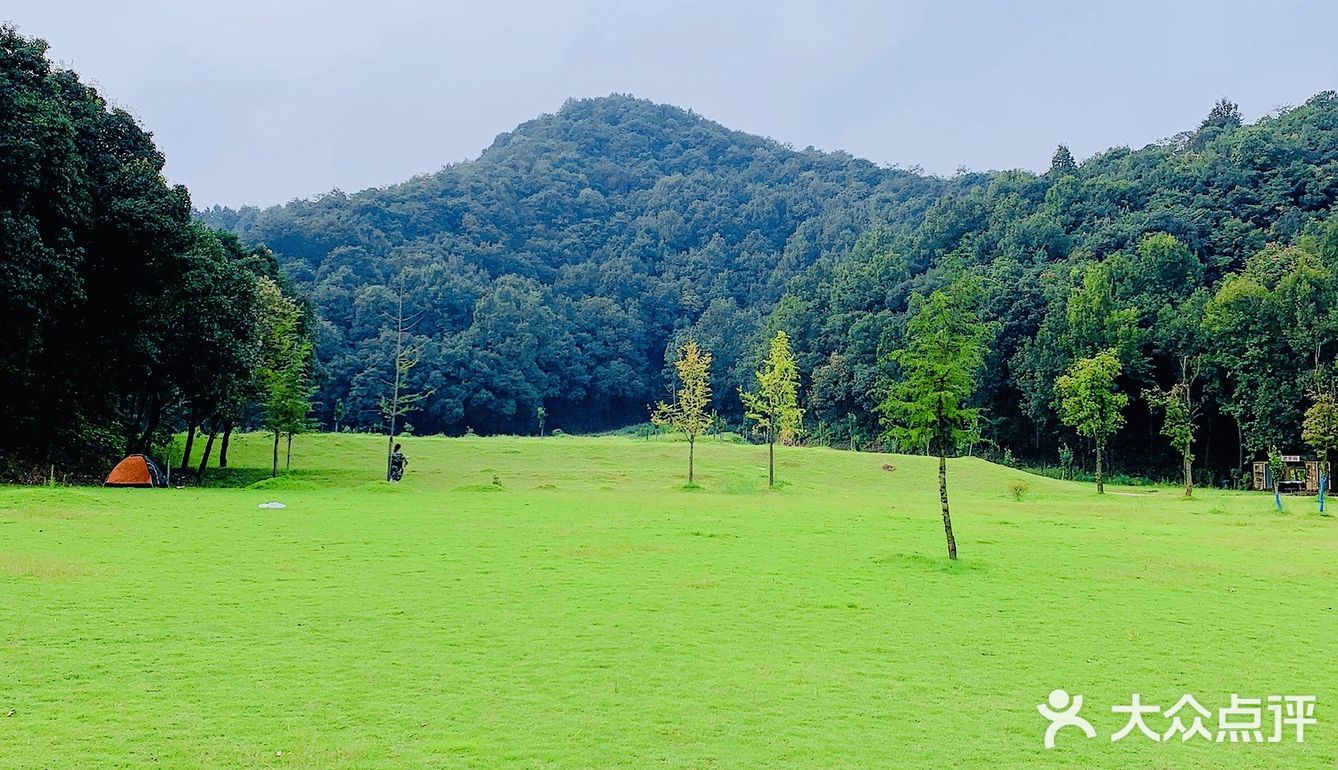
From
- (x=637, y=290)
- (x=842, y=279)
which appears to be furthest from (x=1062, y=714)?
(x=637, y=290)

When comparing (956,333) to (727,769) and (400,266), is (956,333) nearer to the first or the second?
(727,769)

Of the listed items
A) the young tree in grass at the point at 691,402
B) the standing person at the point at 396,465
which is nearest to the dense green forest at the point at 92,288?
the standing person at the point at 396,465

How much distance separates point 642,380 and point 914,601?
100 metres

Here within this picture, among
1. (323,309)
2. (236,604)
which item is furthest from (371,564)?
(323,309)

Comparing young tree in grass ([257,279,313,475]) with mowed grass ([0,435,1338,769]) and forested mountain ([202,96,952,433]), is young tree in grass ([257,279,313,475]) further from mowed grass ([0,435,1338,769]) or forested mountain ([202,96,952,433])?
forested mountain ([202,96,952,433])

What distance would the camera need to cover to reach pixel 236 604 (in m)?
12.9

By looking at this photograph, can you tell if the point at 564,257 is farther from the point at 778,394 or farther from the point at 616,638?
the point at 616,638

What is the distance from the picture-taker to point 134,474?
105ft

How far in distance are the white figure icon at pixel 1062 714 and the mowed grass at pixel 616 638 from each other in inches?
5.5

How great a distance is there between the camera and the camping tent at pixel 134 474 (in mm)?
31859

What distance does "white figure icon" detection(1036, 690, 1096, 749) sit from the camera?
337 inches

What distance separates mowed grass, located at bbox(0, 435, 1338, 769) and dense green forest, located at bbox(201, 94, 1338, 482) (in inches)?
1744

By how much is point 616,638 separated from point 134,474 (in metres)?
26.7

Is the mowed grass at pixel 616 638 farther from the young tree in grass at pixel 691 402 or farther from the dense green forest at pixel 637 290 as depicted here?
the young tree in grass at pixel 691 402
